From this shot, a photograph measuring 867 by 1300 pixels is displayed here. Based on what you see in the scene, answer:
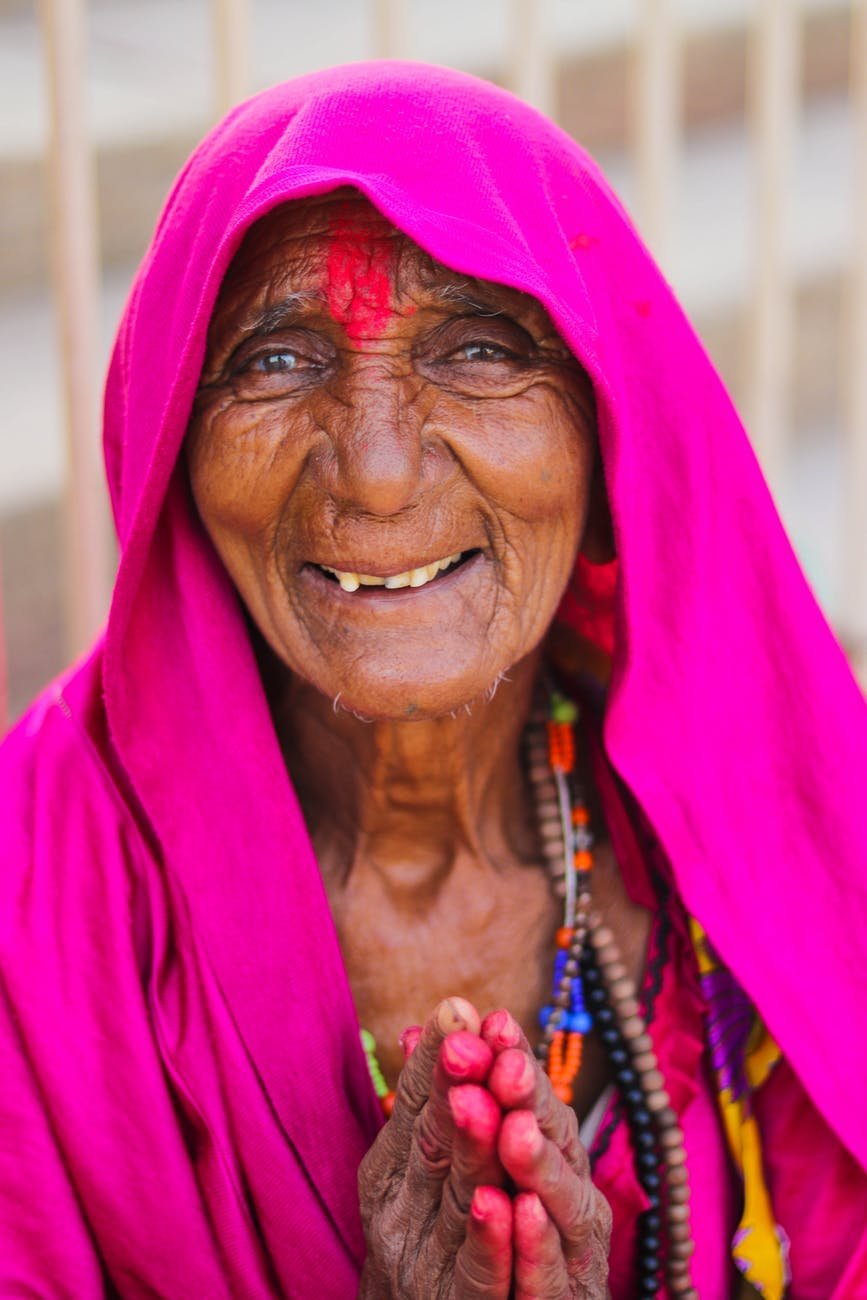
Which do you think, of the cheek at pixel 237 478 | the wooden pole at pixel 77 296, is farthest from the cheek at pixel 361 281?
the wooden pole at pixel 77 296

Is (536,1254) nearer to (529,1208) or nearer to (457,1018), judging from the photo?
(529,1208)

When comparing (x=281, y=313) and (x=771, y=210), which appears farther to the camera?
(x=771, y=210)

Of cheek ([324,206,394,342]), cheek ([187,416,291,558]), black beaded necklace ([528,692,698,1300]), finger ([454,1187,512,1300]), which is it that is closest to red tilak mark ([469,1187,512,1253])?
finger ([454,1187,512,1300])

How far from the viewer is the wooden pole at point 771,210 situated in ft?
11.7

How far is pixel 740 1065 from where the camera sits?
1847 mm

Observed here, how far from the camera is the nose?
5.23 feet

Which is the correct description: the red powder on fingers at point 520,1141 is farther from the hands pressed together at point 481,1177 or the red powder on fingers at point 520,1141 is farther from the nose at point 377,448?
the nose at point 377,448

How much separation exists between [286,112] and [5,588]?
77.3 inches

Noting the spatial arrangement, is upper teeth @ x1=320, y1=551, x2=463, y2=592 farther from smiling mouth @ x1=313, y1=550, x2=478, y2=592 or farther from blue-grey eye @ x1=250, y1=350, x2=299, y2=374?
blue-grey eye @ x1=250, y1=350, x2=299, y2=374

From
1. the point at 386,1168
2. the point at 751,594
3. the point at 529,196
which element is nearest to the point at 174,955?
the point at 386,1168

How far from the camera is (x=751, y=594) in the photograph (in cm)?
179

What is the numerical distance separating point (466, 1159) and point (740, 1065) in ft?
1.77

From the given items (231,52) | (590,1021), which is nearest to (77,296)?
(231,52)

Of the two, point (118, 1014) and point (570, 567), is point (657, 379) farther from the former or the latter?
point (118, 1014)
